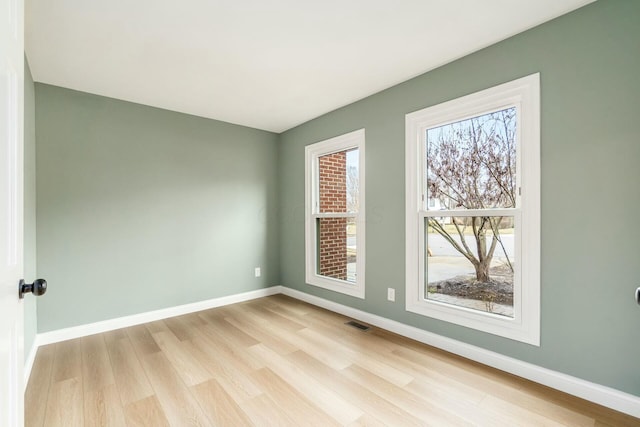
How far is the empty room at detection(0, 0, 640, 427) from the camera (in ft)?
5.87

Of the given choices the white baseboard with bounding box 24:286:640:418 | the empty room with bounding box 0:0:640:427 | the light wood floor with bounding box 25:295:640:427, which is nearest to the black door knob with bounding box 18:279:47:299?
the empty room with bounding box 0:0:640:427

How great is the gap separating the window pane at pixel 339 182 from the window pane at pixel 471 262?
1003 mm

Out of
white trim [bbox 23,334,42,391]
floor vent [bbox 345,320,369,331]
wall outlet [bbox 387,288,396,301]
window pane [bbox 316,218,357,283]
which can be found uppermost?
window pane [bbox 316,218,357,283]

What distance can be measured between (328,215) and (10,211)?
3.13 meters

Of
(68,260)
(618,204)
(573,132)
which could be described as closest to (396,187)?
(573,132)

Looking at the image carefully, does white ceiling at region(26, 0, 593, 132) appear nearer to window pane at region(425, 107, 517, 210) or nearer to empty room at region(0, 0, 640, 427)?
empty room at region(0, 0, 640, 427)

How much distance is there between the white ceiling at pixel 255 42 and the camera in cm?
188

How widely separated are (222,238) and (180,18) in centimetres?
253

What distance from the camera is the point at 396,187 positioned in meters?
2.96

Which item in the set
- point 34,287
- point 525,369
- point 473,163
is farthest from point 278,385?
point 473,163

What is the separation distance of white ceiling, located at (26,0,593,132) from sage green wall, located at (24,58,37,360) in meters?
0.30

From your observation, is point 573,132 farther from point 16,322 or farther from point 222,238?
point 222,238

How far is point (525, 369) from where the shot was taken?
2125 mm

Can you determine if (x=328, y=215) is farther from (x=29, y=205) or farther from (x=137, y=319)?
(x=29, y=205)
